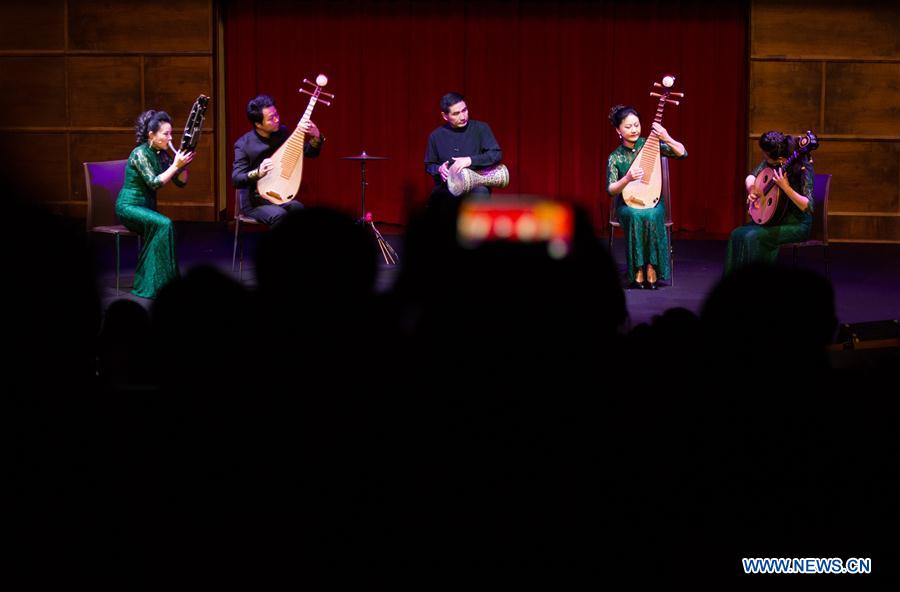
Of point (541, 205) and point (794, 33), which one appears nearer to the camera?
point (541, 205)

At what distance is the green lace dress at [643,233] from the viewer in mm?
5973

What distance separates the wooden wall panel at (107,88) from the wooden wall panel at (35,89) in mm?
110

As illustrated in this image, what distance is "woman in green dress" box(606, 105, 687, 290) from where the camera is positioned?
5973 mm

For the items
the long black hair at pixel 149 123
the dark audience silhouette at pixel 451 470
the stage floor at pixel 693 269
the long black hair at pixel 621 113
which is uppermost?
the long black hair at pixel 621 113

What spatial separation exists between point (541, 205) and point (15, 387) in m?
0.99

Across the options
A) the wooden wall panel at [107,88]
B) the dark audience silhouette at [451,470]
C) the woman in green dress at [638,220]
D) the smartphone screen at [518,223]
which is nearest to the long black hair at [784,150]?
the woman in green dress at [638,220]

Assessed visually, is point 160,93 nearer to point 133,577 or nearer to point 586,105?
point 586,105

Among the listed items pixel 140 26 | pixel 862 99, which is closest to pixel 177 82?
pixel 140 26

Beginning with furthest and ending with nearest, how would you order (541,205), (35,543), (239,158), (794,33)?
(794,33) < (239,158) < (541,205) < (35,543)

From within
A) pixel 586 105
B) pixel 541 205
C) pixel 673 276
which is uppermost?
pixel 586 105

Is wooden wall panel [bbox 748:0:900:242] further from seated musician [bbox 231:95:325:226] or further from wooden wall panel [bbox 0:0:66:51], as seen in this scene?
wooden wall panel [bbox 0:0:66:51]

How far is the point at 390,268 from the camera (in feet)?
21.8

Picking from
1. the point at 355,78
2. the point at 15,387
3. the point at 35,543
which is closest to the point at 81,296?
the point at 15,387

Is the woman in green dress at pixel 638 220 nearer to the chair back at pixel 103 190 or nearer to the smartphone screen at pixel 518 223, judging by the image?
the chair back at pixel 103 190
